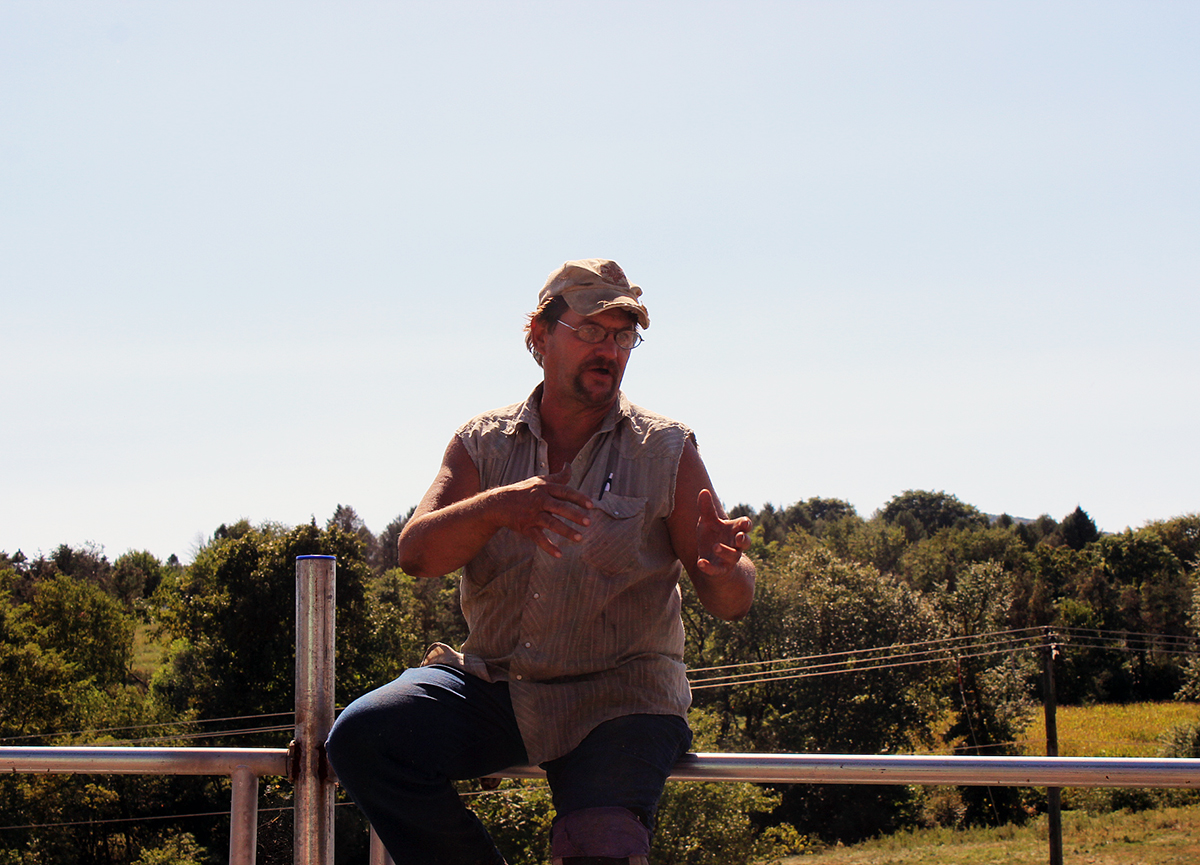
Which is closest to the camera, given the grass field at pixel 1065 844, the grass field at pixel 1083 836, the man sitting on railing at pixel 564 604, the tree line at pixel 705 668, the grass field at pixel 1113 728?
the man sitting on railing at pixel 564 604

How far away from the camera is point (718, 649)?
42375mm

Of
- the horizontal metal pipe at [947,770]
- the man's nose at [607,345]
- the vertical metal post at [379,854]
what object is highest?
the man's nose at [607,345]

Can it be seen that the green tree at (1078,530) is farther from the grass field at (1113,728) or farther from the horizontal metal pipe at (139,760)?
the horizontal metal pipe at (139,760)

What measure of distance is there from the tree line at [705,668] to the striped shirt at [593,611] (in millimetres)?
12816

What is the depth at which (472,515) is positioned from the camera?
234cm

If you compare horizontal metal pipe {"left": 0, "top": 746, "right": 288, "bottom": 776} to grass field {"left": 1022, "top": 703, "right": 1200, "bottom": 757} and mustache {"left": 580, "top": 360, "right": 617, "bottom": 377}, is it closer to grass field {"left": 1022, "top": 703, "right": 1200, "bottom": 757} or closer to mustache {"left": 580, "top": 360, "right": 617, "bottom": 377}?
mustache {"left": 580, "top": 360, "right": 617, "bottom": 377}

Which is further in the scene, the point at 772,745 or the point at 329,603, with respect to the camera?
the point at 772,745

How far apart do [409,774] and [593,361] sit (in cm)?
118

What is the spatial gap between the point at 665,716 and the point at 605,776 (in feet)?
0.90

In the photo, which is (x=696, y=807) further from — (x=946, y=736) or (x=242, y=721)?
(x=946, y=736)

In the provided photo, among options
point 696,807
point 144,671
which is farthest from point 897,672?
point 144,671

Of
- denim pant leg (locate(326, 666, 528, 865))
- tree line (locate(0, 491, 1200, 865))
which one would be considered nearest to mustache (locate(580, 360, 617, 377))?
denim pant leg (locate(326, 666, 528, 865))

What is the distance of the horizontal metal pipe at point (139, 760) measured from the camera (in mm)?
2264

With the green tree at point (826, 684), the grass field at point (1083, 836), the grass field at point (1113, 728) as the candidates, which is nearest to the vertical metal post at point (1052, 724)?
the grass field at point (1083, 836)
